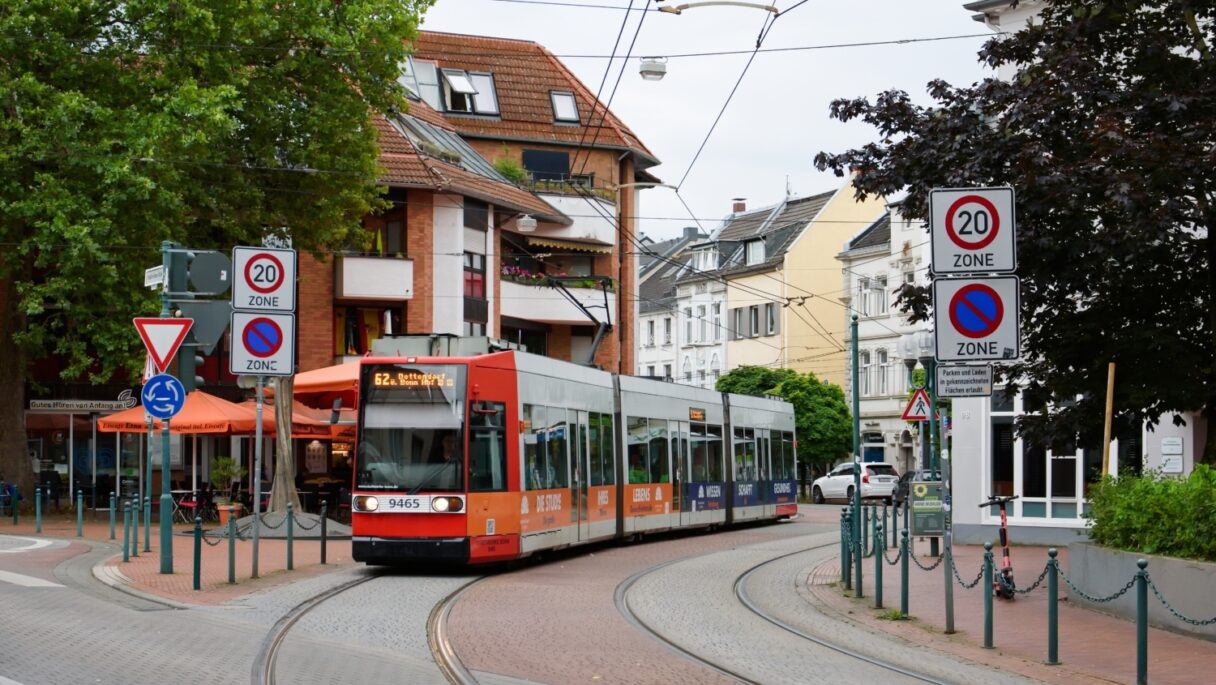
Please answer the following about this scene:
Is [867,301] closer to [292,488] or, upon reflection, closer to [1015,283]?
[292,488]

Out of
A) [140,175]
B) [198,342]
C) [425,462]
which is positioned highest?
[140,175]

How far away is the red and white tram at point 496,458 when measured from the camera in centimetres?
2016

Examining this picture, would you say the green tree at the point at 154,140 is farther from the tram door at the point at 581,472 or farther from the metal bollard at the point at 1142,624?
the metal bollard at the point at 1142,624

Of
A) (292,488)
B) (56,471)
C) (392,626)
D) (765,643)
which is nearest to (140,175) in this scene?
(292,488)

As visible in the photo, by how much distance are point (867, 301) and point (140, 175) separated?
42791 mm

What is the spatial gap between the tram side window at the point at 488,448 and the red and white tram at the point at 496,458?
0.06ft

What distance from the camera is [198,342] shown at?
64.3 feet

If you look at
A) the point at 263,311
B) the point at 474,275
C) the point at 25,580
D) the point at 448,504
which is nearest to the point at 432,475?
the point at 448,504

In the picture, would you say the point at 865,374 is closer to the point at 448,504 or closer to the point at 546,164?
the point at 546,164

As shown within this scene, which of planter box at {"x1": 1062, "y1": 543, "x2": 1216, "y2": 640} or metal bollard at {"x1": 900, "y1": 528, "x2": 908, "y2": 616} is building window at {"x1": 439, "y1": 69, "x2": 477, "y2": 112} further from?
metal bollard at {"x1": 900, "y1": 528, "x2": 908, "y2": 616}

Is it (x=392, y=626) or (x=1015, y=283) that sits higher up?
(x=1015, y=283)

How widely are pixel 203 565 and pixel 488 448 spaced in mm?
4384

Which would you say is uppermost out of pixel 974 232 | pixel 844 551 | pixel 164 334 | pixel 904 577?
pixel 974 232

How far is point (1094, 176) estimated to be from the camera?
54.0 ft
